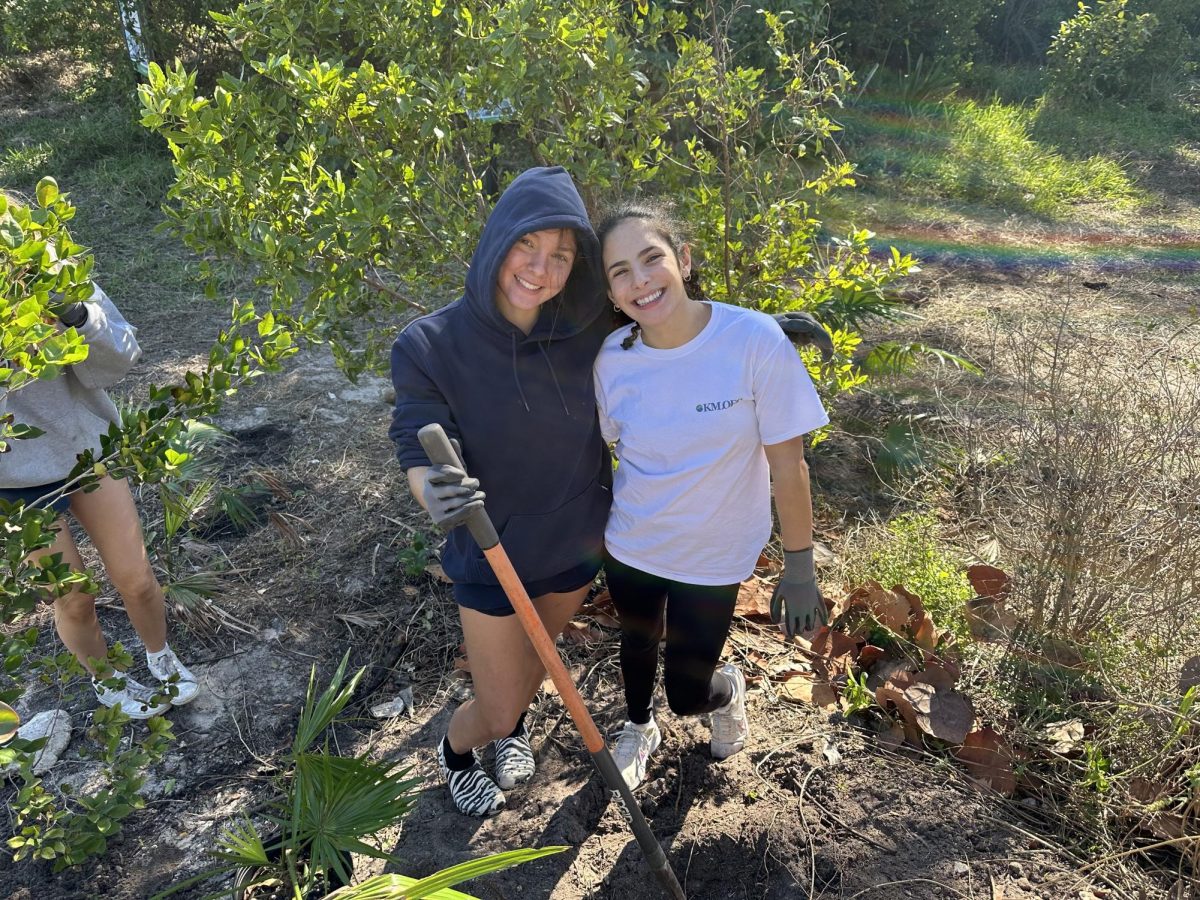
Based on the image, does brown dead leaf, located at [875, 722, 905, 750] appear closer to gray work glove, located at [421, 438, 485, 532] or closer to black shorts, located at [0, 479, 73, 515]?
gray work glove, located at [421, 438, 485, 532]

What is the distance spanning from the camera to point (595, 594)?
12.2 ft

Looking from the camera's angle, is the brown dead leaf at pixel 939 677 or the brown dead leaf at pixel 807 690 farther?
the brown dead leaf at pixel 807 690

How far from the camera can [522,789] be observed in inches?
113

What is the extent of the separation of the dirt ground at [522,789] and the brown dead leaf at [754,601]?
0.30ft

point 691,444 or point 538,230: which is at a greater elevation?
point 538,230

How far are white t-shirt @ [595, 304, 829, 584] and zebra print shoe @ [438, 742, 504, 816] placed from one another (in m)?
0.88

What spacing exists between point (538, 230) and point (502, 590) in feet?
3.08

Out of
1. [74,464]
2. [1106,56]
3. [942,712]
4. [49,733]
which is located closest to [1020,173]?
[1106,56]

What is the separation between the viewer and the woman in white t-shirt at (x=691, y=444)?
223 cm

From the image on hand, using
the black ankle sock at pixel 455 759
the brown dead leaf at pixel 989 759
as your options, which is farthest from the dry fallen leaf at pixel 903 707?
the black ankle sock at pixel 455 759

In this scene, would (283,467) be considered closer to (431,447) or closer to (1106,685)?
(431,447)

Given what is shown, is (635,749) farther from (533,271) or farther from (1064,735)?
(533,271)

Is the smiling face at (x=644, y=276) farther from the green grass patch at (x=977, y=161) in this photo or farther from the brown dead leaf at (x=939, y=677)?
the green grass patch at (x=977, y=161)

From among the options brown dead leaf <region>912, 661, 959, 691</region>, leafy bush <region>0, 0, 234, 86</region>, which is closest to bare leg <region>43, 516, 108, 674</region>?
brown dead leaf <region>912, 661, 959, 691</region>
